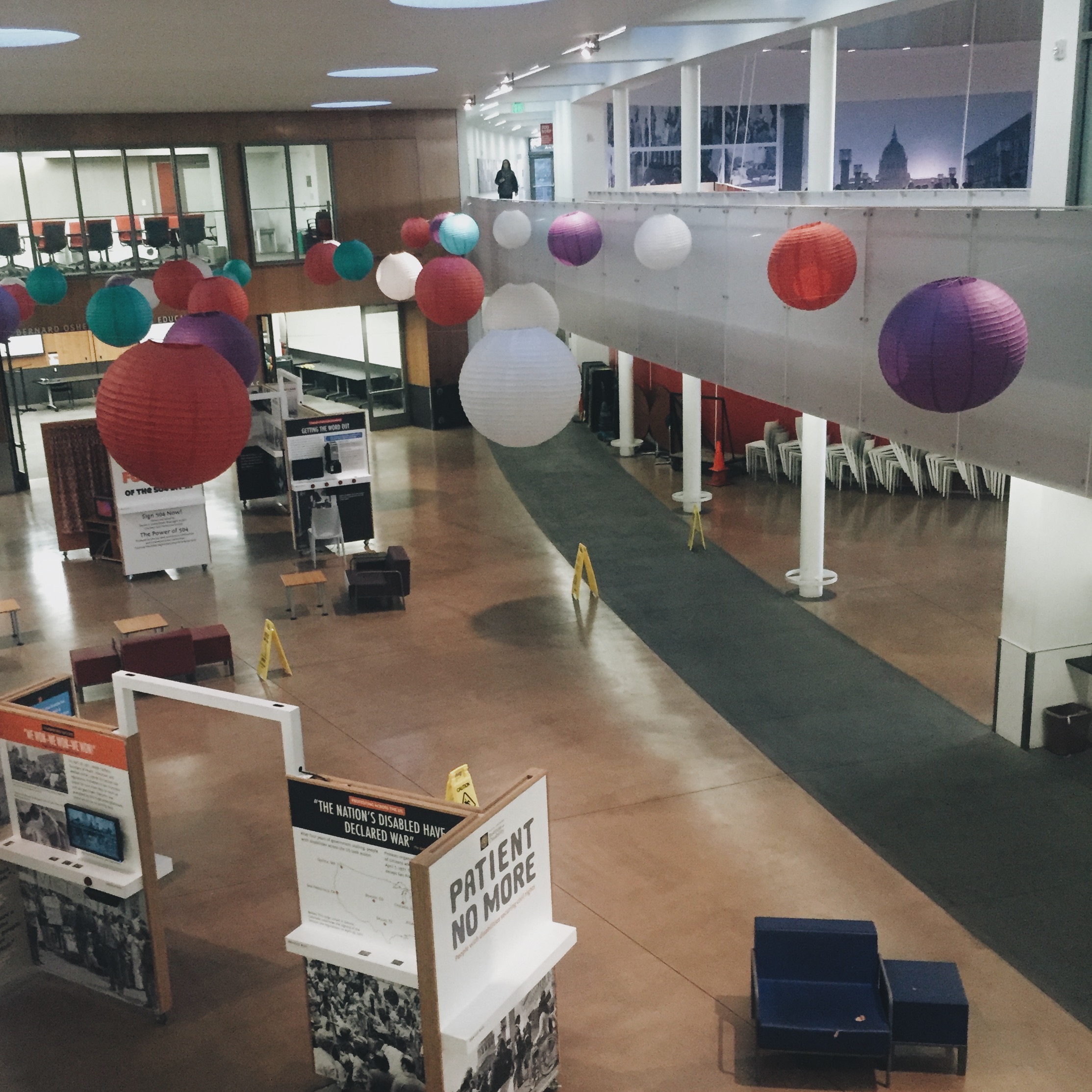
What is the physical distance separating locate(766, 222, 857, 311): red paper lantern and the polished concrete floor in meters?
3.99

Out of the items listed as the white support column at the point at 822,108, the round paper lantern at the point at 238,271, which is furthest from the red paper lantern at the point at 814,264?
the round paper lantern at the point at 238,271

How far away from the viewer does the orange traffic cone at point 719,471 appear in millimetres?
20531

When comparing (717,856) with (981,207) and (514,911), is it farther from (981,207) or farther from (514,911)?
(981,207)

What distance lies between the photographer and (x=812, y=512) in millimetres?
14508

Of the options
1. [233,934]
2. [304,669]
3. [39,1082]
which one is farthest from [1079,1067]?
[304,669]

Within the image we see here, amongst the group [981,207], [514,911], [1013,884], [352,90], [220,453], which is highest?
[352,90]

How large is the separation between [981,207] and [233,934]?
734cm

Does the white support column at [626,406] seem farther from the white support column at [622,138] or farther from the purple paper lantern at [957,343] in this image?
the purple paper lantern at [957,343]

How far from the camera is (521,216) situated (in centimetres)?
1759

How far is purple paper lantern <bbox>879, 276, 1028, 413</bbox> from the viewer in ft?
22.6

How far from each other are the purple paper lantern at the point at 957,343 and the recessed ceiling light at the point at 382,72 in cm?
930

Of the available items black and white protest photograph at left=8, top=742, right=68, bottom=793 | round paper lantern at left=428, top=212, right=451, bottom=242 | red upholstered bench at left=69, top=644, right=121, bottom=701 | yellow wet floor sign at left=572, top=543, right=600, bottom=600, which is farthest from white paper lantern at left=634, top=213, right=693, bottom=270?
black and white protest photograph at left=8, top=742, right=68, bottom=793

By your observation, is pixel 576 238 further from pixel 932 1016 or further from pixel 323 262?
pixel 932 1016

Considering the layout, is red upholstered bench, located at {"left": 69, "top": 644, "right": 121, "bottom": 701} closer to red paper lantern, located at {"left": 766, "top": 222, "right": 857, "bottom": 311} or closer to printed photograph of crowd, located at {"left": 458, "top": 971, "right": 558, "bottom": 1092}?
printed photograph of crowd, located at {"left": 458, "top": 971, "right": 558, "bottom": 1092}
